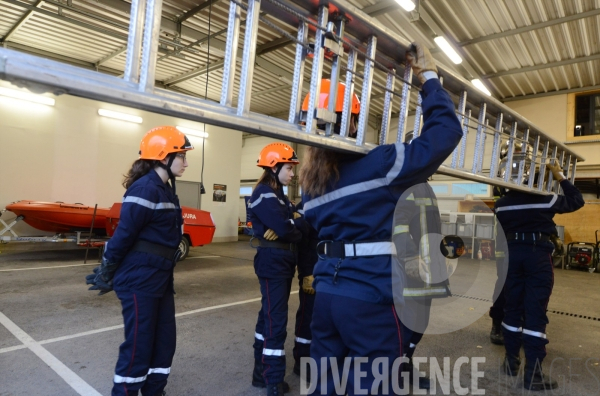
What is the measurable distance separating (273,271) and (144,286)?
97 cm

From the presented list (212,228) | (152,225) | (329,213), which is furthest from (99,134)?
(329,213)

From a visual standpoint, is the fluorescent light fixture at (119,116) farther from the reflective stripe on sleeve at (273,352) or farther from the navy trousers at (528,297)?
the navy trousers at (528,297)

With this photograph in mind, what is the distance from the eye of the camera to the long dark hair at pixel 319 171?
1798 mm

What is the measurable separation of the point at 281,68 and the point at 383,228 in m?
10.1

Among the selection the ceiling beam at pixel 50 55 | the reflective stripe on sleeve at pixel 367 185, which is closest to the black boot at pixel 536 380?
the reflective stripe on sleeve at pixel 367 185

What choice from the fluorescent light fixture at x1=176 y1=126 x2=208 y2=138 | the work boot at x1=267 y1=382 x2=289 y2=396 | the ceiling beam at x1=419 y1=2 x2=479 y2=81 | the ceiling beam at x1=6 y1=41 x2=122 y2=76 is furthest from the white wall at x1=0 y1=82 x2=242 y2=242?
the work boot at x1=267 y1=382 x2=289 y2=396

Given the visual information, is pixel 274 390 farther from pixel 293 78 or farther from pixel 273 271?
pixel 293 78

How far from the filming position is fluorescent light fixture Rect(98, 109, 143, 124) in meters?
11.1

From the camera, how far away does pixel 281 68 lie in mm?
10906

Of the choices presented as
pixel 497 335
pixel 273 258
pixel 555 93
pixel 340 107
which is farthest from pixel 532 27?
pixel 273 258

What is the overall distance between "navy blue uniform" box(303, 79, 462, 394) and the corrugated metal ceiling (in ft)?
18.8

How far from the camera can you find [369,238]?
1.66 meters

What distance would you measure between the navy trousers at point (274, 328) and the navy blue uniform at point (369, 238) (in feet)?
3.56

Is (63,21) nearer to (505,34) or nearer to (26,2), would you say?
(26,2)
